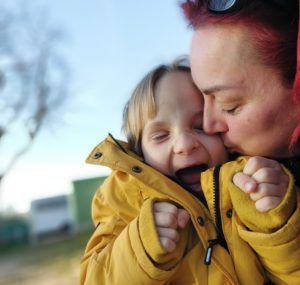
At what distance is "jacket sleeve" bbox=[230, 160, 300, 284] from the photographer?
1.13 m

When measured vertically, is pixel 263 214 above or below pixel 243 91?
below

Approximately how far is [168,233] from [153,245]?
5 centimetres

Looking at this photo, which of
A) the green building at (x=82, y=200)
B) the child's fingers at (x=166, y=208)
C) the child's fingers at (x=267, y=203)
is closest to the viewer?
the child's fingers at (x=267, y=203)

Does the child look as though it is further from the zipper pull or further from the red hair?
the red hair

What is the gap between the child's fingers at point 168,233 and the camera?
1.29 metres

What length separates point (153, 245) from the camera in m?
1.27

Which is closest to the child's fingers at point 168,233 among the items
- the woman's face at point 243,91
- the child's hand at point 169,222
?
the child's hand at point 169,222

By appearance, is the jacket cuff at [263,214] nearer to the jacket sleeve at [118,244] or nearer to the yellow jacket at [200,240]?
the yellow jacket at [200,240]

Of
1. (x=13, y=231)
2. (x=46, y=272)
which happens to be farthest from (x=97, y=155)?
(x=13, y=231)

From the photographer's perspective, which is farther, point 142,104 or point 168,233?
point 142,104

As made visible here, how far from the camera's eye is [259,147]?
4.24 ft

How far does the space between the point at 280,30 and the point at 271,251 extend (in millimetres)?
515

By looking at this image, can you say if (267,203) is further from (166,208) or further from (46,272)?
(46,272)

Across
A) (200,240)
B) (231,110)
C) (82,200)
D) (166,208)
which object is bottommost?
(82,200)
